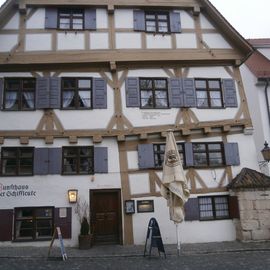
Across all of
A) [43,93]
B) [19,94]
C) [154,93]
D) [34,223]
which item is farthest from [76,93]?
[34,223]

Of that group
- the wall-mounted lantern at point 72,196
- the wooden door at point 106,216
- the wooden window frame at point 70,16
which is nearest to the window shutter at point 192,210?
the wooden door at point 106,216

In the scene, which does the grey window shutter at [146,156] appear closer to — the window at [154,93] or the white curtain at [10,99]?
the window at [154,93]

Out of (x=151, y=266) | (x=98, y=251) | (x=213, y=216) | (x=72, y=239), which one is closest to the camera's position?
(x=151, y=266)

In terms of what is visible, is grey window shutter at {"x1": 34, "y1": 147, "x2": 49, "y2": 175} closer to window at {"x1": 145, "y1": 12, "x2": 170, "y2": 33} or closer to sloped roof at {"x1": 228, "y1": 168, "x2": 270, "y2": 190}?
window at {"x1": 145, "y1": 12, "x2": 170, "y2": 33}

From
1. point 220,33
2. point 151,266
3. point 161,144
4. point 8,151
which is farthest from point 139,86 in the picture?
point 151,266

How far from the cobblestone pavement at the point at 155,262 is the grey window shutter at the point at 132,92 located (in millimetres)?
5775

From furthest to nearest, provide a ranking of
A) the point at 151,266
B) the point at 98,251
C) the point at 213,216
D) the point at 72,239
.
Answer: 1. the point at 213,216
2. the point at 72,239
3. the point at 98,251
4. the point at 151,266

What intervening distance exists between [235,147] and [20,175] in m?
8.12

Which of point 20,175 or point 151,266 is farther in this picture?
point 20,175

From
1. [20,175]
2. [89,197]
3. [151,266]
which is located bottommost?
[151,266]

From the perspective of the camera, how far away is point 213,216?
44.1ft

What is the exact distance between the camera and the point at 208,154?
14.0 metres

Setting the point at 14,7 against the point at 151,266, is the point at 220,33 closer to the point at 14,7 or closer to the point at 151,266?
the point at 14,7

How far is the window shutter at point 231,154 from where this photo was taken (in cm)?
1388
